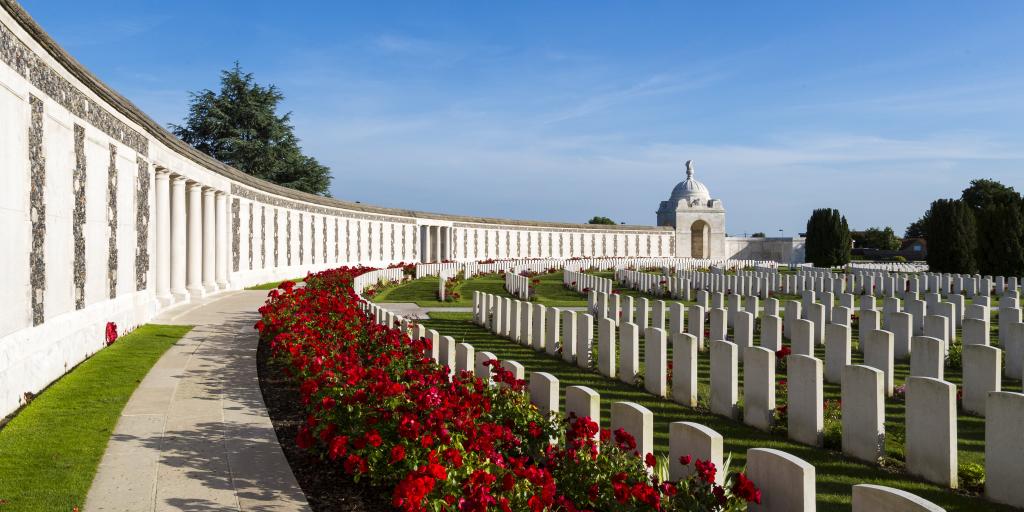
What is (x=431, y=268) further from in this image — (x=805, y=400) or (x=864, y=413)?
(x=864, y=413)

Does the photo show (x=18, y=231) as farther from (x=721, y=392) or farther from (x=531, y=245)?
(x=531, y=245)

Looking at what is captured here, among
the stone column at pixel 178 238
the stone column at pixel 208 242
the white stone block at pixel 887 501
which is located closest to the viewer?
the white stone block at pixel 887 501

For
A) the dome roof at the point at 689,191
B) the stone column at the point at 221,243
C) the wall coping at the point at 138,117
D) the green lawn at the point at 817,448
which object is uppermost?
the dome roof at the point at 689,191

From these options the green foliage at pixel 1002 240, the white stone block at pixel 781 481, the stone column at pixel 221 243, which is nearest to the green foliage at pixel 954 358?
the white stone block at pixel 781 481

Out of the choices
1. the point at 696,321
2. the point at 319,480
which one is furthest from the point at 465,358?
the point at 696,321

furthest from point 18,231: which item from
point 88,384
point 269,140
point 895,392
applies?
point 269,140

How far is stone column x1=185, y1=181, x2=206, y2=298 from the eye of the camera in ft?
67.8

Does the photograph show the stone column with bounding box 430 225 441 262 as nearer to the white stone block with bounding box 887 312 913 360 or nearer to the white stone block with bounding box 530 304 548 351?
the white stone block with bounding box 530 304 548 351

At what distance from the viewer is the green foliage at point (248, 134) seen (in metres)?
46.2

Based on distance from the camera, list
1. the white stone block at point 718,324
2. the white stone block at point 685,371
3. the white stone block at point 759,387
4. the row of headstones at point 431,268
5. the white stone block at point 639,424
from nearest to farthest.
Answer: the white stone block at point 639,424 < the white stone block at point 759,387 < the white stone block at point 685,371 < the white stone block at point 718,324 < the row of headstones at point 431,268

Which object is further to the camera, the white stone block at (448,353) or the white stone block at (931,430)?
the white stone block at (448,353)

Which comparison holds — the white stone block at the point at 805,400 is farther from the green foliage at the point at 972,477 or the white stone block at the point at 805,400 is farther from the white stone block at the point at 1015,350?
the white stone block at the point at 1015,350

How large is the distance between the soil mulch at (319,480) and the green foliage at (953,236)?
35432 millimetres

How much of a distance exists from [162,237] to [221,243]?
6393 millimetres
